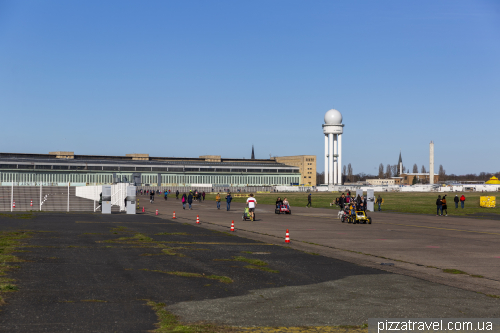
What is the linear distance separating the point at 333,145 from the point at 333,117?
992cm

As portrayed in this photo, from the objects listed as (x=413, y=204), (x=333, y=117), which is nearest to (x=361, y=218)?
(x=413, y=204)

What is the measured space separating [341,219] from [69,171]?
421 ft

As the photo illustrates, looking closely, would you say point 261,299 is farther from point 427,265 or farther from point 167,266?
point 427,265

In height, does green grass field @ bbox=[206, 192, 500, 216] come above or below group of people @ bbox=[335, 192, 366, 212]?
below

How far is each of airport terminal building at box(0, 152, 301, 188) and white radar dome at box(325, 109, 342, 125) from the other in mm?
21829

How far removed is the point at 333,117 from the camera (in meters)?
169

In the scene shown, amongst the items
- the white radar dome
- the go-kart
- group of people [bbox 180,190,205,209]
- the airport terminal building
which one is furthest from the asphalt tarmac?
the white radar dome

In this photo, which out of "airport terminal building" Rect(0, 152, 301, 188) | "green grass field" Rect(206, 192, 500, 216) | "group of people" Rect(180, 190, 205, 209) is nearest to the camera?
"green grass field" Rect(206, 192, 500, 216)

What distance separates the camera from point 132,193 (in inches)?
1690

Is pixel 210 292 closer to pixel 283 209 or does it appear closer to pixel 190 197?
pixel 283 209

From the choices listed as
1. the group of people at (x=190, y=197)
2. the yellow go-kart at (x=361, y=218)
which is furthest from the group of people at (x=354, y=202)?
the group of people at (x=190, y=197)

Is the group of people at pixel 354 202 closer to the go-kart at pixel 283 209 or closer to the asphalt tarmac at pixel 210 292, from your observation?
the go-kart at pixel 283 209

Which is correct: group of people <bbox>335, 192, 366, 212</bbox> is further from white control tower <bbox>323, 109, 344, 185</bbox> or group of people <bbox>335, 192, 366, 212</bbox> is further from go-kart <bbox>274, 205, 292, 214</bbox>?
white control tower <bbox>323, 109, 344, 185</bbox>

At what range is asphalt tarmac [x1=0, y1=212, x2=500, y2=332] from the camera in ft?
27.0
